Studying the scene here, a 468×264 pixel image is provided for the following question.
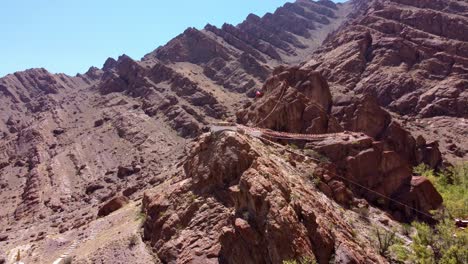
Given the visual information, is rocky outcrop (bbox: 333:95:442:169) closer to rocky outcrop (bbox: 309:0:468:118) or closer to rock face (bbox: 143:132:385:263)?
rock face (bbox: 143:132:385:263)

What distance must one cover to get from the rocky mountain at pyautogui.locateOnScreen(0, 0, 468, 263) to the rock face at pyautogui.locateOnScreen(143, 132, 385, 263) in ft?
0.29

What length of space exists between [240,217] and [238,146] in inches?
221

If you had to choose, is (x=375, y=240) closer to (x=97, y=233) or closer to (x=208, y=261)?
(x=208, y=261)

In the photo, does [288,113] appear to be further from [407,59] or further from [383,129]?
[407,59]

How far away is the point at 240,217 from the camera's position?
966 inches

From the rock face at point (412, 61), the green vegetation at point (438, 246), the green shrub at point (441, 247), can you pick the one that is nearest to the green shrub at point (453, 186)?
the green vegetation at point (438, 246)

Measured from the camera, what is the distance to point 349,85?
91375 millimetres

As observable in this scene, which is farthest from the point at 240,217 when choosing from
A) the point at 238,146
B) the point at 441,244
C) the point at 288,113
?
the point at 288,113

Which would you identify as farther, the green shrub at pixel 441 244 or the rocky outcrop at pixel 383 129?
the rocky outcrop at pixel 383 129

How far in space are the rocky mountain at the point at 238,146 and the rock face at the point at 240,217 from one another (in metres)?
0.09

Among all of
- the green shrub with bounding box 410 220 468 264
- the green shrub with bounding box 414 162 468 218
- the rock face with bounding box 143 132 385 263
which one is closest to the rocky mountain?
the rock face with bounding box 143 132 385 263

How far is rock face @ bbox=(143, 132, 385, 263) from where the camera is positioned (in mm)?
23047

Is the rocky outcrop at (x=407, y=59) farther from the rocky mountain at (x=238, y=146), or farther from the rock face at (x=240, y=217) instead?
the rock face at (x=240, y=217)

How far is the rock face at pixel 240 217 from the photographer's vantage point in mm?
23047
